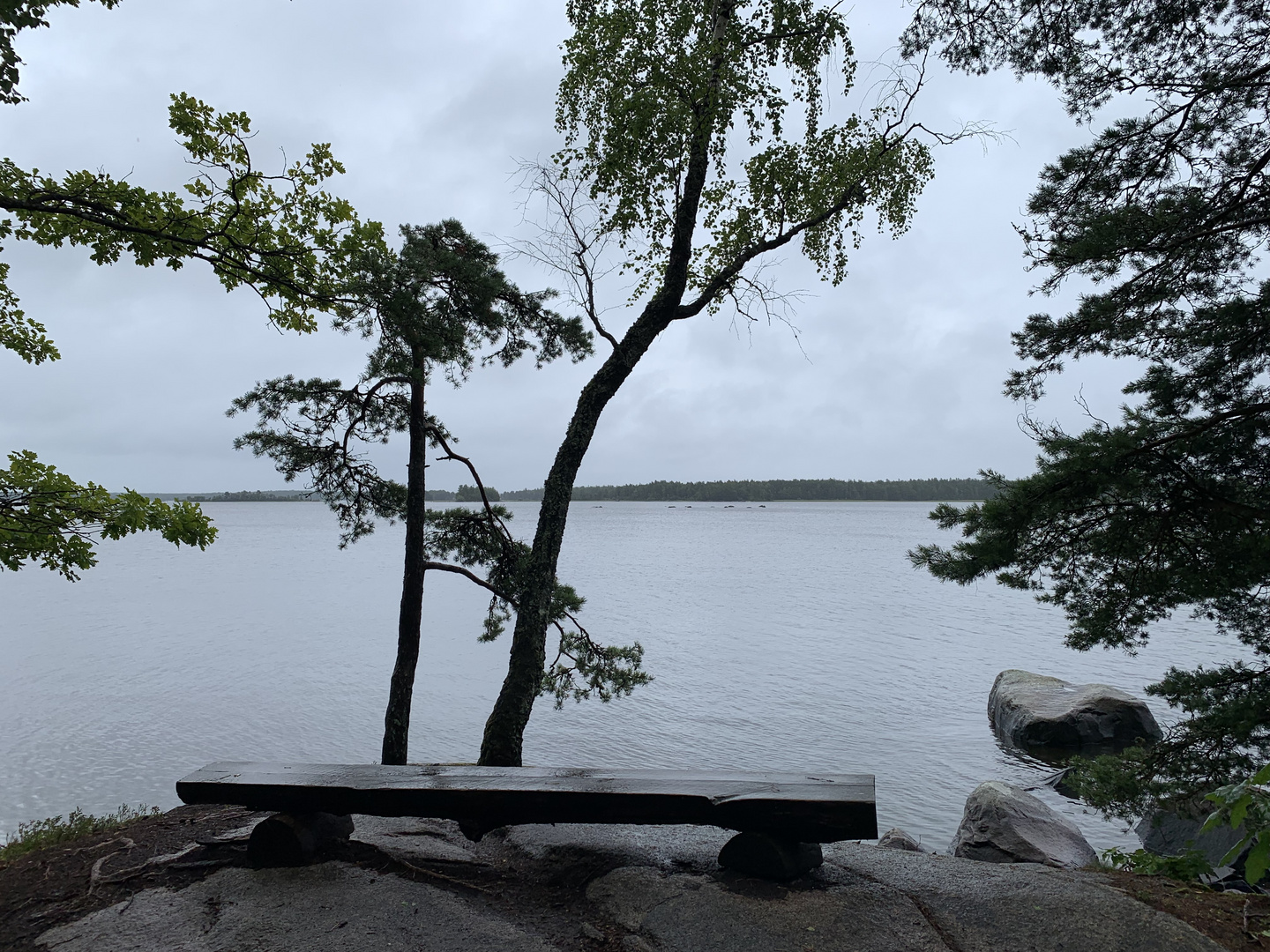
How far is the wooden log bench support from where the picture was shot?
408 centimetres

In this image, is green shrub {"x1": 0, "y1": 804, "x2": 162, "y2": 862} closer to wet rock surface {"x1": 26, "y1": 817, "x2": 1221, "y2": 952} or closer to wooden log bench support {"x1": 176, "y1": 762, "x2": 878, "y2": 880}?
wooden log bench support {"x1": 176, "y1": 762, "x2": 878, "y2": 880}

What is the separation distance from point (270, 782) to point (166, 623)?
25.0 m

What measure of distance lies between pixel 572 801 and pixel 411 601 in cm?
555

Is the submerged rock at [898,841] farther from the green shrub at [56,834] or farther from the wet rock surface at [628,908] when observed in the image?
the green shrub at [56,834]

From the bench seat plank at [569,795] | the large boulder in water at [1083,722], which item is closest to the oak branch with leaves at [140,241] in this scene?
the bench seat plank at [569,795]

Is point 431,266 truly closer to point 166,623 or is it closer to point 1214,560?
point 1214,560

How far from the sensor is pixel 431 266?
7930 millimetres

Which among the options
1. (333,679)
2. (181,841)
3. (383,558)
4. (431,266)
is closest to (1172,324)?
(431,266)

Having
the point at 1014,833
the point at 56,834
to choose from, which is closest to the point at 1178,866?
the point at 1014,833

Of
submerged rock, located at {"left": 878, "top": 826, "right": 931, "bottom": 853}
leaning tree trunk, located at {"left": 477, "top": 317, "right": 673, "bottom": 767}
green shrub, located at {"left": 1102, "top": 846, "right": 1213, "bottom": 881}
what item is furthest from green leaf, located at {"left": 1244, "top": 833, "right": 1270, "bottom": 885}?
submerged rock, located at {"left": 878, "top": 826, "right": 931, "bottom": 853}

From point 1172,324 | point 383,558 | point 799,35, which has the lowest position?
point 383,558

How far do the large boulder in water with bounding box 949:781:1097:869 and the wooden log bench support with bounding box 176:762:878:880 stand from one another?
4220 mm

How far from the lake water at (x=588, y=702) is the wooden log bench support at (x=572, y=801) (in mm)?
1356

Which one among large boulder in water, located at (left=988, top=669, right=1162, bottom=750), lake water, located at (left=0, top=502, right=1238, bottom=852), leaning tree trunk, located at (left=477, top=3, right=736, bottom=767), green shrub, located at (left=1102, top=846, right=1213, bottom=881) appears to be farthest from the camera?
large boulder in water, located at (left=988, top=669, right=1162, bottom=750)
